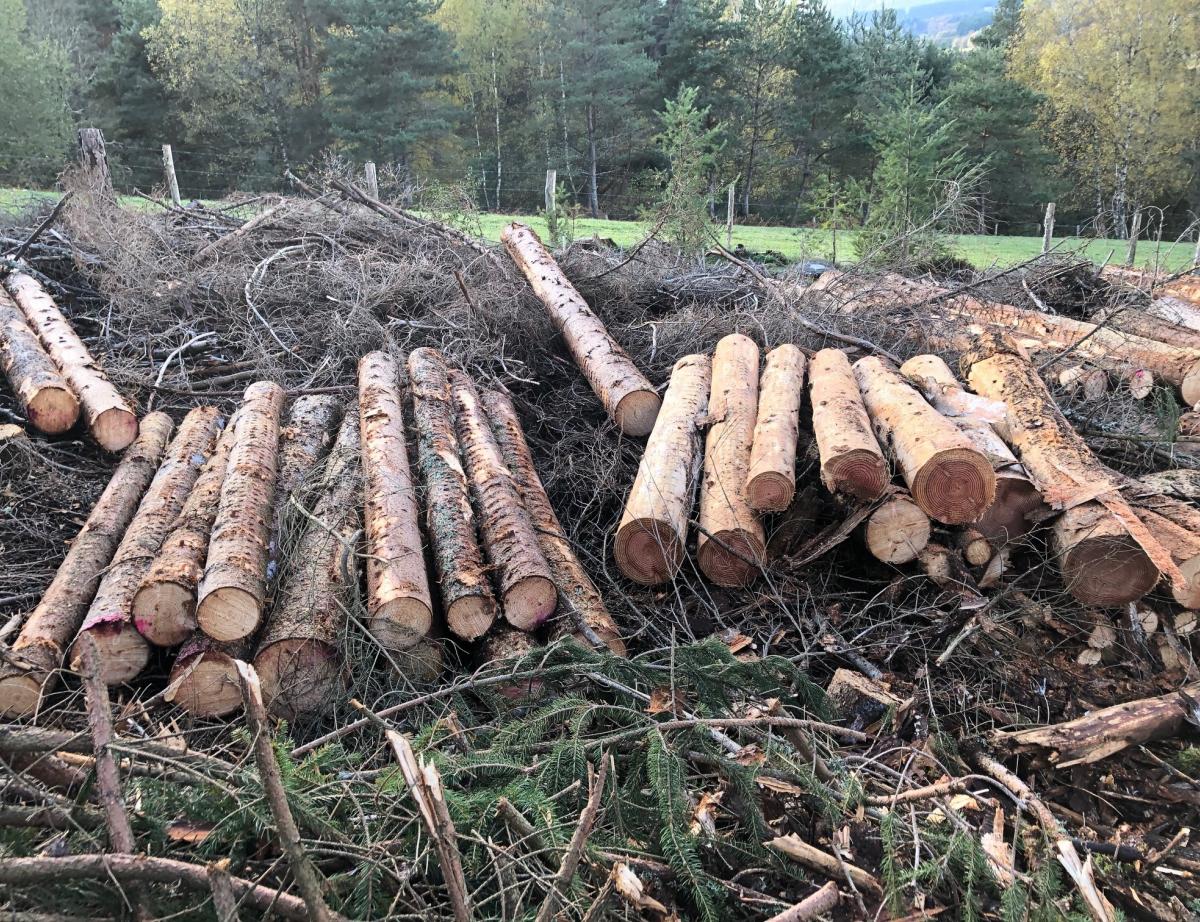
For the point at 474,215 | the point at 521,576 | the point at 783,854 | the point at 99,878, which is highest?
the point at 474,215

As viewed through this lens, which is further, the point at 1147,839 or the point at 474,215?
the point at 474,215

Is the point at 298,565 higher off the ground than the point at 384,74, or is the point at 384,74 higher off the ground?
the point at 384,74

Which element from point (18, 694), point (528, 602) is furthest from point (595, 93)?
point (18, 694)

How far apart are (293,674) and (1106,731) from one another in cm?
345

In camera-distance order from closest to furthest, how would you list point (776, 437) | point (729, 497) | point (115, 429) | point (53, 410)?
point (729, 497) → point (776, 437) → point (115, 429) → point (53, 410)

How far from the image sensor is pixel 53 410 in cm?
535

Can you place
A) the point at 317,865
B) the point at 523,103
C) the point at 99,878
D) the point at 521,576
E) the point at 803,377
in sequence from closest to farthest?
the point at 99,878 < the point at 317,865 < the point at 521,576 < the point at 803,377 < the point at 523,103

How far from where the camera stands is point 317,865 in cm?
213

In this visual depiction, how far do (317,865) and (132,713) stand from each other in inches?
57.9

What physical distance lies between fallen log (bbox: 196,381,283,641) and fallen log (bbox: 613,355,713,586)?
178 centimetres

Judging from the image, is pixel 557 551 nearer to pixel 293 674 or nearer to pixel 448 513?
pixel 448 513

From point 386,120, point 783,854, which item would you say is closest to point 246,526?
point 783,854

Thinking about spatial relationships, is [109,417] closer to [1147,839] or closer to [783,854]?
[783,854]

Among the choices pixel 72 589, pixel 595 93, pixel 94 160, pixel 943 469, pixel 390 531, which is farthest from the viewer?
pixel 595 93
